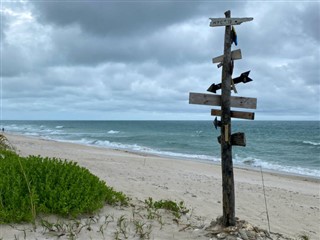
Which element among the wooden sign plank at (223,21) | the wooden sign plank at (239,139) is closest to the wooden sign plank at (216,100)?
the wooden sign plank at (239,139)

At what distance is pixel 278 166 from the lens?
2411cm

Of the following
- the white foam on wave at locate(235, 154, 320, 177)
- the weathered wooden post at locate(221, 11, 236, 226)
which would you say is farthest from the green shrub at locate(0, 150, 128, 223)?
the white foam on wave at locate(235, 154, 320, 177)

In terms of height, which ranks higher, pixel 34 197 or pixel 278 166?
pixel 34 197

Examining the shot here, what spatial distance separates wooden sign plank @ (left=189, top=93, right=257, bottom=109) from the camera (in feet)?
18.9

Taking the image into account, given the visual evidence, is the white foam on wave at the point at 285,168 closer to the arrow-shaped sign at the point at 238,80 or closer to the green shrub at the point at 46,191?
the arrow-shaped sign at the point at 238,80

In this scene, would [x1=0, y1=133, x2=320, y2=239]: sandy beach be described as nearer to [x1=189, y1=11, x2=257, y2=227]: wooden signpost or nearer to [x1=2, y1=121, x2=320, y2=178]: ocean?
[x1=189, y1=11, x2=257, y2=227]: wooden signpost

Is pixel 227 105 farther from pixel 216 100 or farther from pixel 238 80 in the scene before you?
pixel 238 80

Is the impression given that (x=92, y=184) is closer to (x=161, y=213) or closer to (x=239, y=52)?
(x=161, y=213)

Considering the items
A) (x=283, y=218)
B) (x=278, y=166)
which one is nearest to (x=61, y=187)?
(x=283, y=218)

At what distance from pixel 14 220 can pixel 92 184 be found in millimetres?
1593

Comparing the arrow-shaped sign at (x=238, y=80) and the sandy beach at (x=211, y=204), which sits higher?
the arrow-shaped sign at (x=238, y=80)

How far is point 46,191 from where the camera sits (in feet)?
18.7

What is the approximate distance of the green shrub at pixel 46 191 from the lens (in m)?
5.36

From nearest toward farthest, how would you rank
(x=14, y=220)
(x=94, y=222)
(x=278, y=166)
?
(x=14, y=220) < (x=94, y=222) < (x=278, y=166)
